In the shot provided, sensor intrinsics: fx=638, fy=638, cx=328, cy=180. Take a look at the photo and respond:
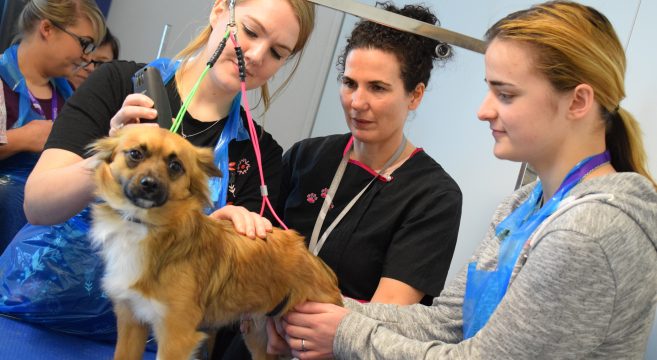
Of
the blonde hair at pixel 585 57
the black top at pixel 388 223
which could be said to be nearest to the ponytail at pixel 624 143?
the blonde hair at pixel 585 57

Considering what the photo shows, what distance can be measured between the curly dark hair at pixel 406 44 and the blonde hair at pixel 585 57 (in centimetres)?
59

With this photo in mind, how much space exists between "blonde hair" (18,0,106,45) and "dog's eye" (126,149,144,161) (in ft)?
5.23

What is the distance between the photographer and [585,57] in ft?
3.62

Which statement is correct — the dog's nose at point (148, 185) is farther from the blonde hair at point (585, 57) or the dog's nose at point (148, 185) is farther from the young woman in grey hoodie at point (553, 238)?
the blonde hair at point (585, 57)

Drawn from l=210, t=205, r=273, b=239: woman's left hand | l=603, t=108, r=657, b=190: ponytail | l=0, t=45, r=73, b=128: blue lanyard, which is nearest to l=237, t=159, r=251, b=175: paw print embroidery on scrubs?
l=210, t=205, r=273, b=239: woman's left hand

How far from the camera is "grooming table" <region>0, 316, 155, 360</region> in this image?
1245 mm

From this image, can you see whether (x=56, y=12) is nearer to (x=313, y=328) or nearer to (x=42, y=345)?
(x=42, y=345)

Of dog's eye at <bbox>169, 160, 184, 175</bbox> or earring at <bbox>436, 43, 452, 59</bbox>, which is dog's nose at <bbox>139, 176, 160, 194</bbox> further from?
earring at <bbox>436, 43, 452, 59</bbox>

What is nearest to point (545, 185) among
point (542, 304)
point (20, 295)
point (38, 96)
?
point (542, 304)

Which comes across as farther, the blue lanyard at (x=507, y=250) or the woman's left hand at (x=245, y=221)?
the woman's left hand at (x=245, y=221)

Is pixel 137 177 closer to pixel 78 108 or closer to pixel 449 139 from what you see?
pixel 78 108

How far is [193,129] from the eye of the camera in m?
1.53

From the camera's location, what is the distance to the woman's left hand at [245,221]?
1.31 meters

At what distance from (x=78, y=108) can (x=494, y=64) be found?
0.86 metres
